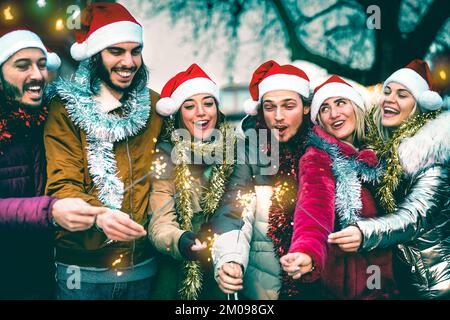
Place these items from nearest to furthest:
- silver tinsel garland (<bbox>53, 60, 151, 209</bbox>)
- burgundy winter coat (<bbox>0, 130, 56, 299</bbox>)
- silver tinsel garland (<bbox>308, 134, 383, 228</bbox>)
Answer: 1. burgundy winter coat (<bbox>0, 130, 56, 299</bbox>)
2. silver tinsel garland (<bbox>53, 60, 151, 209</bbox>)
3. silver tinsel garland (<bbox>308, 134, 383, 228</bbox>)

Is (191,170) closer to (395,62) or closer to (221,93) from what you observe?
(221,93)

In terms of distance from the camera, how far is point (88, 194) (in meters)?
2.91

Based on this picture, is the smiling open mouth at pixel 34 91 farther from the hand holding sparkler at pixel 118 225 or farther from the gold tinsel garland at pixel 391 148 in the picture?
the gold tinsel garland at pixel 391 148

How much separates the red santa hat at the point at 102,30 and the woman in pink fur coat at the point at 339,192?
1152 mm

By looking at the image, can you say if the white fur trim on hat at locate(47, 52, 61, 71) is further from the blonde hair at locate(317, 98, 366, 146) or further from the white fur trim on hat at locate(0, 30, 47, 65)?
the blonde hair at locate(317, 98, 366, 146)

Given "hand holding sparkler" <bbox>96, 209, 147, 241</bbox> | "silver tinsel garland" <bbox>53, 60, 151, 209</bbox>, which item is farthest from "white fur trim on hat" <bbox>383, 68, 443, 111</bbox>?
"hand holding sparkler" <bbox>96, 209, 147, 241</bbox>

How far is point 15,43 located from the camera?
2926mm

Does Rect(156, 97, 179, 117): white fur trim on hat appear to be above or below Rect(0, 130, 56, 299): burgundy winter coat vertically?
above

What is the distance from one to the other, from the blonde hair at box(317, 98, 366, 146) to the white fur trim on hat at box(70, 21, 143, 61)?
1204mm

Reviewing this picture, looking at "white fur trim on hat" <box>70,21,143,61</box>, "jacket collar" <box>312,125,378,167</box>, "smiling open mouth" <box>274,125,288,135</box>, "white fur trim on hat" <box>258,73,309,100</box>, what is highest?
"white fur trim on hat" <box>70,21,143,61</box>

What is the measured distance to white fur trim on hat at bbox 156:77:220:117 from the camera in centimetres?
304

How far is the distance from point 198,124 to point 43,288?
4.09ft

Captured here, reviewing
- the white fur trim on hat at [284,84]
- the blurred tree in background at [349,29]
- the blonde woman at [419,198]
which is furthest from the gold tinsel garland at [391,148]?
the blurred tree in background at [349,29]

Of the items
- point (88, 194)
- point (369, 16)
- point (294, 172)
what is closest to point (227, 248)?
point (294, 172)
